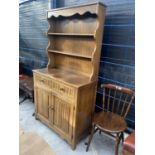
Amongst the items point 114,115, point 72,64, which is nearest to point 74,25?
point 72,64

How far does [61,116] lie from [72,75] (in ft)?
1.93

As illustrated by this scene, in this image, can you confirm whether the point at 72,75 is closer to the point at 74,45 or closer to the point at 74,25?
the point at 74,45

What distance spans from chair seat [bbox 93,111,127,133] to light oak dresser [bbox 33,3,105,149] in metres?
0.21

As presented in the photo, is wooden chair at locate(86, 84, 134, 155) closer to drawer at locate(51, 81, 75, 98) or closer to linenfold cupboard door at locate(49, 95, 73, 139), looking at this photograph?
linenfold cupboard door at locate(49, 95, 73, 139)

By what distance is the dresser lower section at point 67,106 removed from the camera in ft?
5.92

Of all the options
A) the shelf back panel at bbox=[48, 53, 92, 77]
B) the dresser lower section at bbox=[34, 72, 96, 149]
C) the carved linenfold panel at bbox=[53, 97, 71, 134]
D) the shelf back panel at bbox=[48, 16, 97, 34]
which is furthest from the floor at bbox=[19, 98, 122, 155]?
the shelf back panel at bbox=[48, 16, 97, 34]

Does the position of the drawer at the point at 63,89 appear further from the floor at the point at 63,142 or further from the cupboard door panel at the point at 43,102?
the floor at the point at 63,142

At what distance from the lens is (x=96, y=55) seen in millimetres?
1876

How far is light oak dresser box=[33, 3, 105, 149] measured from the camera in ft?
5.94
